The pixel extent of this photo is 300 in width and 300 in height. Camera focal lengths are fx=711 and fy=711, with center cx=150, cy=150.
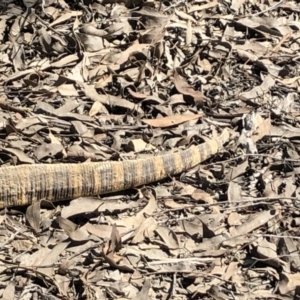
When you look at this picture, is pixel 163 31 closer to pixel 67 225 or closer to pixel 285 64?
pixel 285 64

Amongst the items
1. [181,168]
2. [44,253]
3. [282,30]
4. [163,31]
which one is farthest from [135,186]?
[282,30]

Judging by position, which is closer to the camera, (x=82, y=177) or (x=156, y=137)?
(x=82, y=177)

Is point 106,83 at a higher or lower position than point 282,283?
higher

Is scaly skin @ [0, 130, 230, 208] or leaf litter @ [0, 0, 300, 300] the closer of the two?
leaf litter @ [0, 0, 300, 300]

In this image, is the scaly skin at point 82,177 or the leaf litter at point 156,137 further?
the scaly skin at point 82,177
